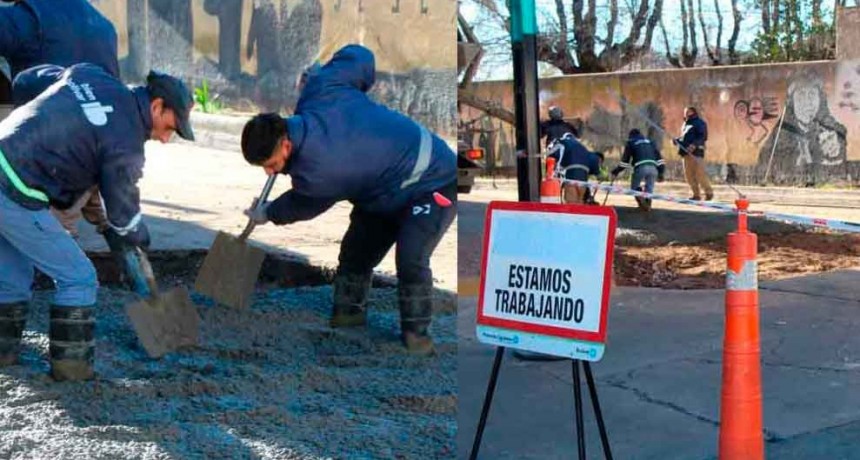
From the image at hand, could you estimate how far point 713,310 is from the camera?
313 inches

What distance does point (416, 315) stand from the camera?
520cm

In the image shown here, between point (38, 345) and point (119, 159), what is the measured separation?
100 cm

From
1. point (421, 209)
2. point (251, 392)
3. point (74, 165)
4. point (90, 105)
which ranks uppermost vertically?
point (90, 105)

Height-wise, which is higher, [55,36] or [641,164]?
[55,36]

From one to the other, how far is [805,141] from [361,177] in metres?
18.8

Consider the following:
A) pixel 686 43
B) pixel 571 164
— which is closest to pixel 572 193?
pixel 571 164

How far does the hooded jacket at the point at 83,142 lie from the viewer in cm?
441

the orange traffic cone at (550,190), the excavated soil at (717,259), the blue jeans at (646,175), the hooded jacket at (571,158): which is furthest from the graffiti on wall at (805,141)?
the orange traffic cone at (550,190)

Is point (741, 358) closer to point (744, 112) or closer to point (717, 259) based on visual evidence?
point (717, 259)

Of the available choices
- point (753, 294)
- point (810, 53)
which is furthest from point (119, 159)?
point (810, 53)

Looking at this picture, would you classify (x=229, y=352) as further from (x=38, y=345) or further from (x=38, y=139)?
(x=38, y=139)

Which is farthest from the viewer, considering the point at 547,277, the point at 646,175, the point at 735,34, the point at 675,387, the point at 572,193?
the point at 735,34

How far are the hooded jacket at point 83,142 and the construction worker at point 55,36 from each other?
5 centimetres

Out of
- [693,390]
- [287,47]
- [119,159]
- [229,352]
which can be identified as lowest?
[693,390]
